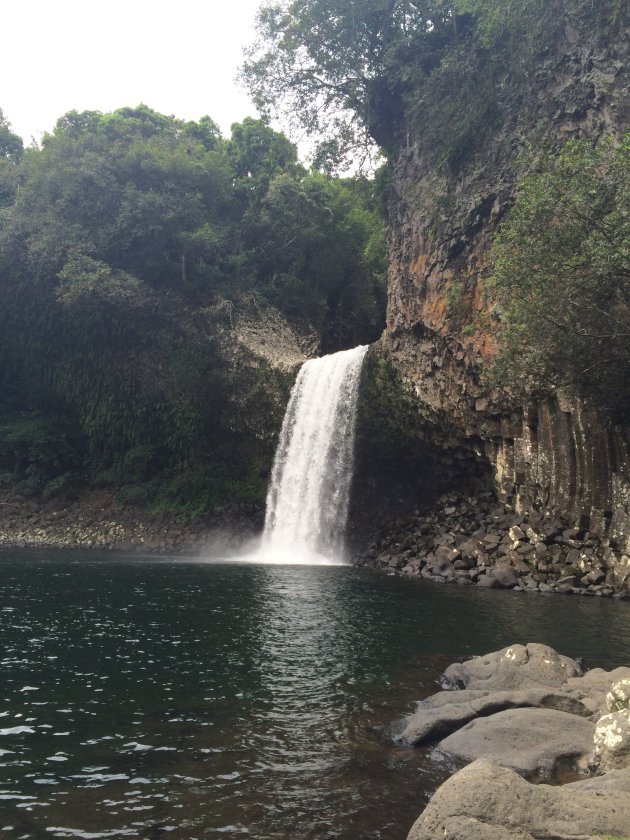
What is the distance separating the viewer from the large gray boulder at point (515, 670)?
34.2 ft

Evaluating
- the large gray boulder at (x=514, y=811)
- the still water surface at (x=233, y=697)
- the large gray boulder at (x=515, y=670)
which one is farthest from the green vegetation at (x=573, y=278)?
the large gray boulder at (x=514, y=811)

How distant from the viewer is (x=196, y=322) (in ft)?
131

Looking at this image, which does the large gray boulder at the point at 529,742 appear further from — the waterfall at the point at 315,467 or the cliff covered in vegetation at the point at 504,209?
the waterfall at the point at 315,467

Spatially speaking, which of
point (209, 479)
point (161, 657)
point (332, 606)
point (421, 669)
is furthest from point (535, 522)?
point (209, 479)

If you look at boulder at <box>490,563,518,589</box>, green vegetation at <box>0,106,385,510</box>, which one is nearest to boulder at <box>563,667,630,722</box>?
boulder at <box>490,563,518,589</box>

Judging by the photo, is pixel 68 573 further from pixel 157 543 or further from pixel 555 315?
pixel 555 315

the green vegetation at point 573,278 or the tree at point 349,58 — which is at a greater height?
the tree at point 349,58

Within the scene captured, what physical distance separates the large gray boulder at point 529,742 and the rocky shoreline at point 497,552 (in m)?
14.3

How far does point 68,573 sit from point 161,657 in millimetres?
13492

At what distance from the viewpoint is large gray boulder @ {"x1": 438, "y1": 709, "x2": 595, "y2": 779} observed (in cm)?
758

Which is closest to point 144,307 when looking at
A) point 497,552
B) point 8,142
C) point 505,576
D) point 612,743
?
point 8,142

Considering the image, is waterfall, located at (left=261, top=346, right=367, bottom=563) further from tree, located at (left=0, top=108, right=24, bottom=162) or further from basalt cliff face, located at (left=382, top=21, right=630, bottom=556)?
tree, located at (left=0, top=108, right=24, bottom=162)

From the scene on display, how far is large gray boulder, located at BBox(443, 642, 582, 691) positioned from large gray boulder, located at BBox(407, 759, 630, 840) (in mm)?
4916

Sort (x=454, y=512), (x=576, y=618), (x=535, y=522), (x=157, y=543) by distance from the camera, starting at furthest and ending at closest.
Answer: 1. (x=157, y=543)
2. (x=454, y=512)
3. (x=535, y=522)
4. (x=576, y=618)
